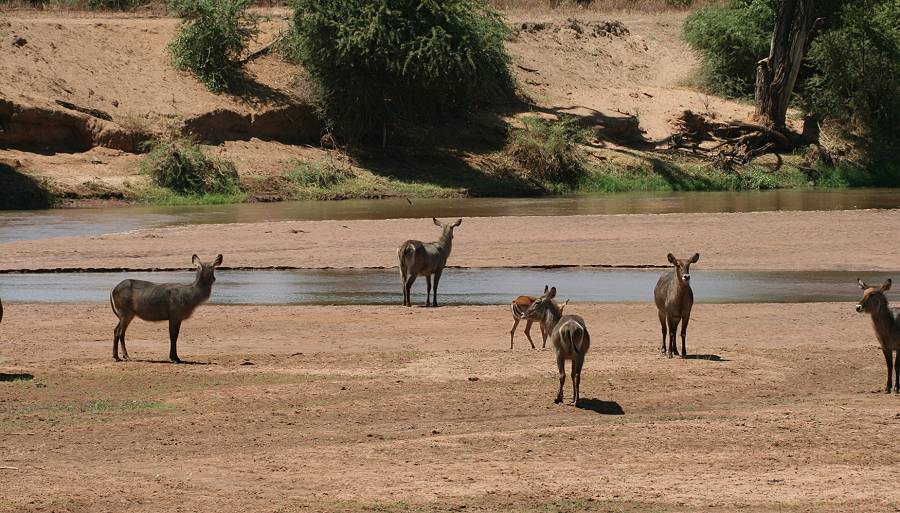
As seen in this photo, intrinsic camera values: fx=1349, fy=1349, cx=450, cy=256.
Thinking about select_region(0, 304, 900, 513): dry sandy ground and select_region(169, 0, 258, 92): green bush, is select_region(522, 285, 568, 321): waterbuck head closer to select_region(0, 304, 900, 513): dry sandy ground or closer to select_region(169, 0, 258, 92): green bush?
select_region(0, 304, 900, 513): dry sandy ground

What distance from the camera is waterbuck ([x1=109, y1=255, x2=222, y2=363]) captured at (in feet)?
50.2

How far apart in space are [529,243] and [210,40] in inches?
997

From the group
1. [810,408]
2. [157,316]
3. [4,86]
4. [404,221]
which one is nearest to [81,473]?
[157,316]

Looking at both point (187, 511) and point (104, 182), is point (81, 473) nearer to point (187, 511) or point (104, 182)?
point (187, 511)

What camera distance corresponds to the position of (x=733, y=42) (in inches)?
2349

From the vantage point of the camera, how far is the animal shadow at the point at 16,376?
14.4 meters

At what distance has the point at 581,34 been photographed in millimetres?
64562

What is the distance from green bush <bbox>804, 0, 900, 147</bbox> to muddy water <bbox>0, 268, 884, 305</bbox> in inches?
1373

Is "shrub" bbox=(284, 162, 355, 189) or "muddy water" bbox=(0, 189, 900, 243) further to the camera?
"shrub" bbox=(284, 162, 355, 189)

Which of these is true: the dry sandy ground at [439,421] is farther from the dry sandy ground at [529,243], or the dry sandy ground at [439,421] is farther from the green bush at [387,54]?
the green bush at [387,54]

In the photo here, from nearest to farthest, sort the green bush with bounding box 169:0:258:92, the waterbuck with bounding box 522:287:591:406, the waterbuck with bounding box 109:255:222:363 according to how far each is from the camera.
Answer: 1. the waterbuck with bounding box 522:287:591:406
2. the waterbuck with bounding box 109:255:222:363
3. the green bush with bounding box 169:0:258:92

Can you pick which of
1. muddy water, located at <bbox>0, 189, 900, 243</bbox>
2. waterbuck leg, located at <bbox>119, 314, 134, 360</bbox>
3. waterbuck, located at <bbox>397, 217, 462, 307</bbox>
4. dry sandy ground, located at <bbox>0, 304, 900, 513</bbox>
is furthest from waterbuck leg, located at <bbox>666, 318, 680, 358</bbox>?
muddy water, located at <bbox>0, 189, 900, 243</bbox>

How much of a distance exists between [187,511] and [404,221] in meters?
24.8

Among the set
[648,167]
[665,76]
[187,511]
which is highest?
[665,76]
